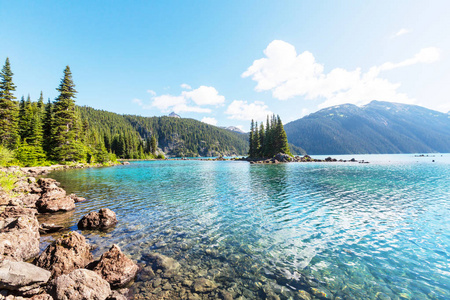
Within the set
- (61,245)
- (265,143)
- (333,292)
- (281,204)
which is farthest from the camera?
(265,143)

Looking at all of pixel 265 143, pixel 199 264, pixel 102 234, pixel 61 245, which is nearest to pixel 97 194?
pixel 102 234

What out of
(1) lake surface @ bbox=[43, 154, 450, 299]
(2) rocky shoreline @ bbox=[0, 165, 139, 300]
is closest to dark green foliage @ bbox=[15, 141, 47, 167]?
(1) lake surface @ bbox=[43, 154, 450, 299]

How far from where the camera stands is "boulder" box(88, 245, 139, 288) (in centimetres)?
714

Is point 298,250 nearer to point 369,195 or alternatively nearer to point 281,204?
point 281,204

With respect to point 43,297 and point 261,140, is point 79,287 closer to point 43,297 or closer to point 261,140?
point 43,297

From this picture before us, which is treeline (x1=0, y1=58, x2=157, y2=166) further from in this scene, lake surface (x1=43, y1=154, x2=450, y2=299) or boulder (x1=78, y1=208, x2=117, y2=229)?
lake surface (x1=43, y1=154, x2=450, y2=299)

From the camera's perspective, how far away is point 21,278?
590cm

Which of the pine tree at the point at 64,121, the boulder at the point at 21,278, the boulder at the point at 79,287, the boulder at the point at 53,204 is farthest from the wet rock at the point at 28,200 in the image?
the pine tree at the point at 64,121

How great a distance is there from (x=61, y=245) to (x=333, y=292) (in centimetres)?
1124

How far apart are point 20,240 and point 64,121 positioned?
6454 cm

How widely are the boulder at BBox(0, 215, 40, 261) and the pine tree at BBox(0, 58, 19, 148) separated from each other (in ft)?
180

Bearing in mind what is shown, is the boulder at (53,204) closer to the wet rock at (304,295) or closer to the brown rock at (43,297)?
the brown rock at (43,297)

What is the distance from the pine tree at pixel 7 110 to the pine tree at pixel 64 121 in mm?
8665

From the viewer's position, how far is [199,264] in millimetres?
8648
